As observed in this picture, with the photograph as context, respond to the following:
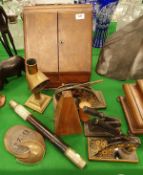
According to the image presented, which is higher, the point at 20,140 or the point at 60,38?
the point at 60,38

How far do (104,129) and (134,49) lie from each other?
373 mm

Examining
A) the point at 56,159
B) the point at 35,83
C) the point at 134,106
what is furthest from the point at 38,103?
the point at 134,106

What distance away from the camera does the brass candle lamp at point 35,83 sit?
0.76 metres

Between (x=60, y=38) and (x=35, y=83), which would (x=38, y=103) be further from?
(x=60, y=38)

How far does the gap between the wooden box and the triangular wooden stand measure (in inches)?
8.8

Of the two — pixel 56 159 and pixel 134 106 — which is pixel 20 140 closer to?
pixel 56 159

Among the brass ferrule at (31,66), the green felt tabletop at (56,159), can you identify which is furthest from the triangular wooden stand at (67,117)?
the brass ferrule at (31,66)

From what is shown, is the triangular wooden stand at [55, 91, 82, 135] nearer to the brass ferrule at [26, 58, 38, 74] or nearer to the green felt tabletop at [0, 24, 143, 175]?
the green felt tabletop at [0, 24, 143, 175]

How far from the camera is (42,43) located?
2.91 feet

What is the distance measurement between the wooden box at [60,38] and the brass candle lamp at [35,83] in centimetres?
11

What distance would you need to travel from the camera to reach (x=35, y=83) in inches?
29.8

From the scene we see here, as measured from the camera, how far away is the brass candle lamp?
29.9 inches

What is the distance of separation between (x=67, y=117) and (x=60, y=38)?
1.08 ft

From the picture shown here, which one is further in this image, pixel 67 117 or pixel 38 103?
pixel 38 103
